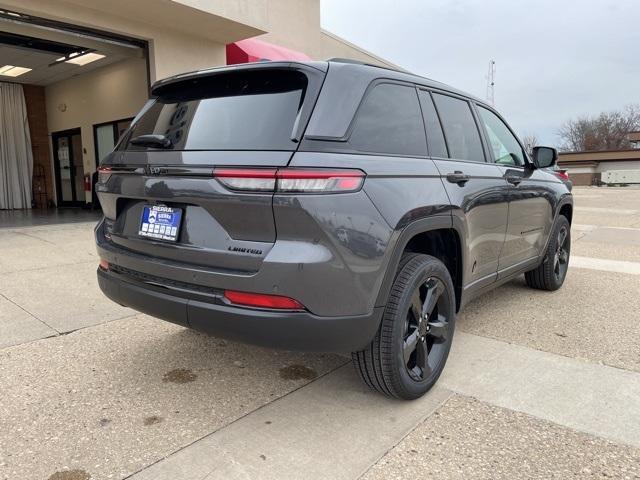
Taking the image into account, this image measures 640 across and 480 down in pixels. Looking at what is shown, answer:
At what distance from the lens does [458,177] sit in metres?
3.23

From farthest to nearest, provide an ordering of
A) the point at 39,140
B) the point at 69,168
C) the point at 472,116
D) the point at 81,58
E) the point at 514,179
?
the point at 39,140, the point at 69,168, the point at 81,58, the point at 514,179, the point at 472,116

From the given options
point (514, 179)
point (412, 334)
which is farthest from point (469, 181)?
point (412, 334)

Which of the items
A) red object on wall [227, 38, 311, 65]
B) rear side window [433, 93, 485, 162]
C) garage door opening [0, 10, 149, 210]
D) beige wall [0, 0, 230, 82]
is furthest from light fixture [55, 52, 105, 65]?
rear side window [433, 93, 485, 162]

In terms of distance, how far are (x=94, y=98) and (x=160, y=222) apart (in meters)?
12.4

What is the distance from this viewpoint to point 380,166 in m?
2.58

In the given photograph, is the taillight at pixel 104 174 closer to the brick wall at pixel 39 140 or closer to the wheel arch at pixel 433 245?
the wheel arch at pixel 433 245

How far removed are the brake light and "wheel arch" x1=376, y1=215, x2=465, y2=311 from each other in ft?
1.50

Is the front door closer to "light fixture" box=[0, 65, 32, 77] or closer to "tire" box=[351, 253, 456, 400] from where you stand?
"light fixture" box=[0, 65, 32, 77]

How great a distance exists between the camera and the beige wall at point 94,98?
1188 centimetres

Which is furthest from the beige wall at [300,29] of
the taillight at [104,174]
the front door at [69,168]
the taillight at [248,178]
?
the taillight at [248,178]

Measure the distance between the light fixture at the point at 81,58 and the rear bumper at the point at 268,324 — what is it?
437 inches

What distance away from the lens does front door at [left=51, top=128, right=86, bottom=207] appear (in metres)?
14.9

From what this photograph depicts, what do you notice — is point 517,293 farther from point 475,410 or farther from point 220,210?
point 220,210

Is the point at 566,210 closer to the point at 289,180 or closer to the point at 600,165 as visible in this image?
the point at 289,180
